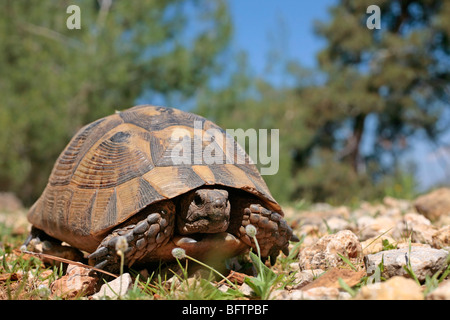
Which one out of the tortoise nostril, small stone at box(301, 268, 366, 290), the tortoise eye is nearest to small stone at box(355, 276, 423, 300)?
small stone at box(301, 268, 366, 290)

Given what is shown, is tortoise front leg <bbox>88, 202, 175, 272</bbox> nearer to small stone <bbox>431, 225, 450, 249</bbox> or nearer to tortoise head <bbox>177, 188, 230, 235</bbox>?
tortoise head <bbox>177, 188, 230, 235</bbox>

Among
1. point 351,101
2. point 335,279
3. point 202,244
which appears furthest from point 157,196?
point 351,101

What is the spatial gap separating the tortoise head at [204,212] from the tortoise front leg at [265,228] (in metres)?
0.19

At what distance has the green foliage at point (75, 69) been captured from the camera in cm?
1190

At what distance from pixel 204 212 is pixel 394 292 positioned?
90 cm

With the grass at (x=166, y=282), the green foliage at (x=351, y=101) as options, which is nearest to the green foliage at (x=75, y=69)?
the green foliage at (x=351, y=101)

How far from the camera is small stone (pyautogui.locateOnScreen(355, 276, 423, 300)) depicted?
133cm

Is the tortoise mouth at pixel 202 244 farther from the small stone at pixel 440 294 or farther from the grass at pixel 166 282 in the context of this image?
the small stone at pixel 440 294

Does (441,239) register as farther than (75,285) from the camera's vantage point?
Yes

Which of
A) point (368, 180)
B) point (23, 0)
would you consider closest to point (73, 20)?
Answer: point (23, 0)

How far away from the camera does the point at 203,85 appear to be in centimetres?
1507

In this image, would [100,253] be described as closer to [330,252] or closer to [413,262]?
[330,252]

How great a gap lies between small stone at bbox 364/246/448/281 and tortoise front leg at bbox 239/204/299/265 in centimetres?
51

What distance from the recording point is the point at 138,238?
1.89m
